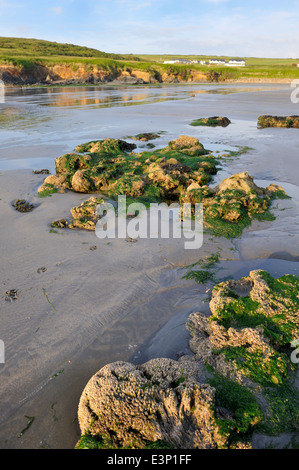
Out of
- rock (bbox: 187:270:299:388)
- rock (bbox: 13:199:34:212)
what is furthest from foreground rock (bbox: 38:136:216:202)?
rock (bbox: 187:270:299:388)

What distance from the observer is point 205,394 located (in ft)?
9.04

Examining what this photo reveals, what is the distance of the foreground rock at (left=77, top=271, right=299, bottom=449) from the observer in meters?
2.63

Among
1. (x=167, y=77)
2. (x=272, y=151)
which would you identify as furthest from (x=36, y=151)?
(x=167, y=77)

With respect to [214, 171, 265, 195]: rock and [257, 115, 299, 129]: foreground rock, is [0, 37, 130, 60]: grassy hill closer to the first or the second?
[257, 115, 299, 129]: foreground rock

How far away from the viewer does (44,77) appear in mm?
62125

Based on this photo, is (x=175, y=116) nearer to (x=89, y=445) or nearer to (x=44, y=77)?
(x=89, y=445)

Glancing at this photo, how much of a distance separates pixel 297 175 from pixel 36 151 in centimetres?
1063

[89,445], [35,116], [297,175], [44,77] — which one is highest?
[44,77]

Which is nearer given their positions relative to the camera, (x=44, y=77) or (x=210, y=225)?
(x=210, y=225)

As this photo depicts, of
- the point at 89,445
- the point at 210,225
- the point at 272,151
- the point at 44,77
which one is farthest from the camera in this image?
the point at 44,77

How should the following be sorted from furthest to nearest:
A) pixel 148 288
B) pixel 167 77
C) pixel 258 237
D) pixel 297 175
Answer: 1. pixel 167 77
2. pixel 297 175
3. pixel 258 237
4. pixel 148 288
